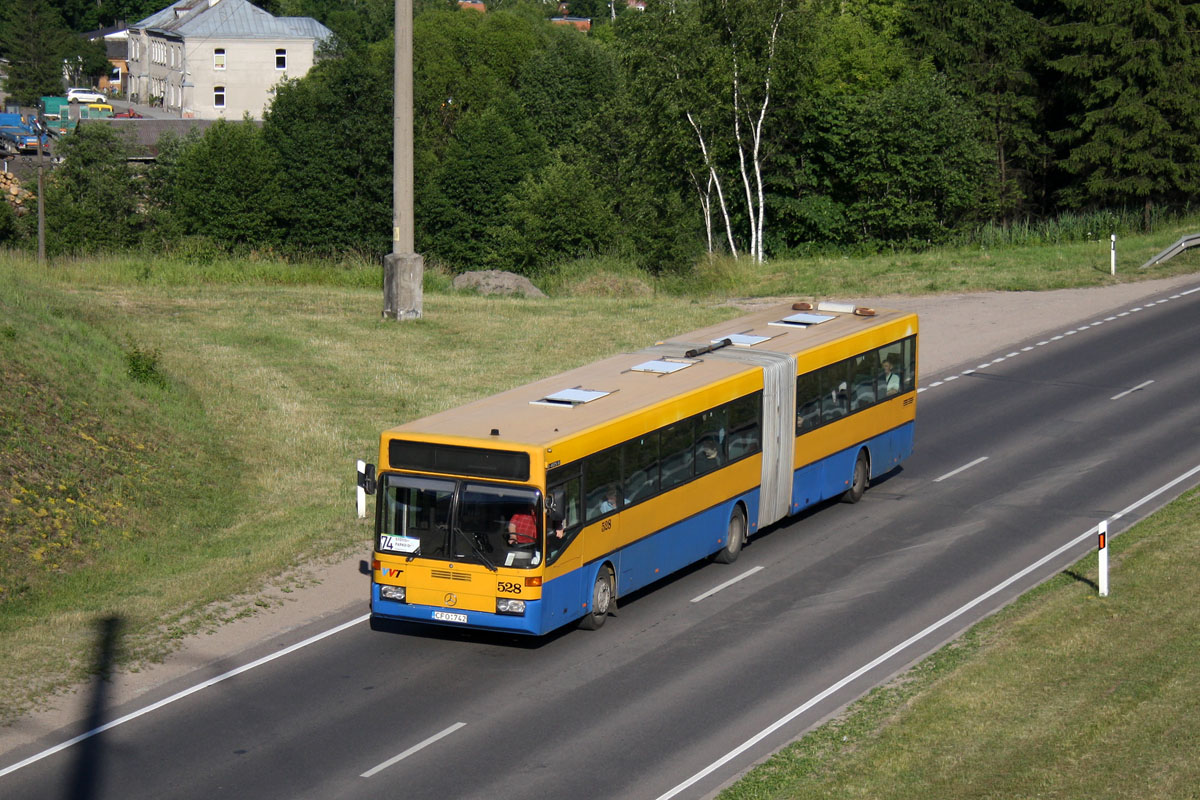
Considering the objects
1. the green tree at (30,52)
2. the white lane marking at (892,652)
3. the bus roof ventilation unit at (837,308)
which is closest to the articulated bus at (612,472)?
the bus roof ventilation unit at (837,308)

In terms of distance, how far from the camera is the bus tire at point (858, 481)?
922 inches

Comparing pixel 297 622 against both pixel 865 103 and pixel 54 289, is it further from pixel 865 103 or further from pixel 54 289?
pixel 865 103

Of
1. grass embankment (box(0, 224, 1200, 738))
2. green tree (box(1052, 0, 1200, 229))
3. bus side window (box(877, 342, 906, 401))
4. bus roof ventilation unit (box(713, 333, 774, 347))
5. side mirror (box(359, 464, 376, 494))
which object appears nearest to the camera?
side mirror (box(359, 464, 376, 494))

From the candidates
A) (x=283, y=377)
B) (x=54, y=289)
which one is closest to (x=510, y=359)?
(x=283, y=377)

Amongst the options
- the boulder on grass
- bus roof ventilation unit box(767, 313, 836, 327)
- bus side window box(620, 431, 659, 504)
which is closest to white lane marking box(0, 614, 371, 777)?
bus side window box(620, 431, 659, 504)

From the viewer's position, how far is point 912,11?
76.2 m

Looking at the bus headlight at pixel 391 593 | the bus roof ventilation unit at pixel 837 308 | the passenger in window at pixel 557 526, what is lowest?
the bus headlight at pixel 391 593

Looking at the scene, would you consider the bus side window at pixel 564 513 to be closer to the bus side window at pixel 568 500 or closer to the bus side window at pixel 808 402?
the bus side window at pixel 568 500

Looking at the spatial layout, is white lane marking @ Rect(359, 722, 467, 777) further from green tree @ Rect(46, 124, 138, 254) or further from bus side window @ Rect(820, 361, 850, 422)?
green tree @ Rect(46, 124, 138, 254)

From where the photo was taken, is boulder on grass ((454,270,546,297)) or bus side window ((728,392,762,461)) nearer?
bus side window ((728,392,762,461))

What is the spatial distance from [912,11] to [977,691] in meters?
66.4

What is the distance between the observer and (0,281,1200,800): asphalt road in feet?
44.3

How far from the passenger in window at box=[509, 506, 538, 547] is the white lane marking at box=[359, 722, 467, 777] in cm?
233

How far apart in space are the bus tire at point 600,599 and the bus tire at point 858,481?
656cm
